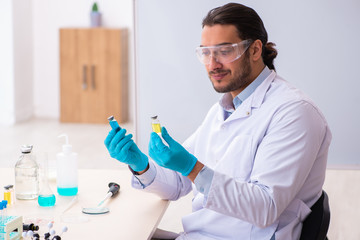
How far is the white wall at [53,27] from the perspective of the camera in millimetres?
6059

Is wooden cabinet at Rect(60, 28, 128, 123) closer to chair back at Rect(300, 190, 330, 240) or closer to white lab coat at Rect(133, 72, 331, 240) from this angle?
white lab coat at Rect(133, 72, 331, 240)

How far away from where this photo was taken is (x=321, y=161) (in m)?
1.63

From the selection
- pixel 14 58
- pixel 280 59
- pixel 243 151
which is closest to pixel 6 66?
pixel 14 58

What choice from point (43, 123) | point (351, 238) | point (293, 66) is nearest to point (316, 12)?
point (293, 66)

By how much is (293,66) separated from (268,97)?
2.15m

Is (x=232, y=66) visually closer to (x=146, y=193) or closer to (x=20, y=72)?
(x=146, y=193)

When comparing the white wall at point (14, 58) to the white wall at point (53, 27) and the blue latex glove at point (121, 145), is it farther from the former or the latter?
the blue latex glove at point (121, 145)

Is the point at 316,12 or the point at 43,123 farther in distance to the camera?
the point at 43,123

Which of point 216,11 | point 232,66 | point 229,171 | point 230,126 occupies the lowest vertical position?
point 229,171

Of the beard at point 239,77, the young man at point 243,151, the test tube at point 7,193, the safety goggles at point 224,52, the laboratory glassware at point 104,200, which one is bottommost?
the laboratory glassware at point 104,200

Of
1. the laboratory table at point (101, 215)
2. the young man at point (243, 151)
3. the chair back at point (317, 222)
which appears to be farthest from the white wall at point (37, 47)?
the chair back at point (317, 222)

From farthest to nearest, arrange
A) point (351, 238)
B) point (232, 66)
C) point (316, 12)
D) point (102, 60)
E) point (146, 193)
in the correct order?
point (102, 60), point (316, 12), point (351, 238), point (146, 193), point (232, 66)

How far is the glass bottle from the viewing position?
5.84 ft

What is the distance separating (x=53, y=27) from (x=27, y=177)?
15.3 feet
